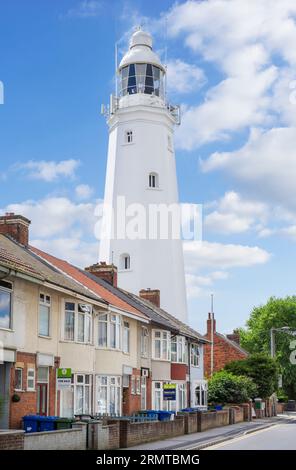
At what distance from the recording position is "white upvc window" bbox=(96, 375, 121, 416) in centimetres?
3366

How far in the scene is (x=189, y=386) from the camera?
48.2m

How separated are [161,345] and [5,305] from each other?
1844 centimetres

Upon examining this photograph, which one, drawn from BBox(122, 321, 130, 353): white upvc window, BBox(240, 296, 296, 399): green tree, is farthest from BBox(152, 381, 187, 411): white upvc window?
BBox(240, 296, 296, 399): green tree

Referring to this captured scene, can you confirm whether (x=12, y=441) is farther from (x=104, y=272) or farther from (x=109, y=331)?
(x=104, y=272)

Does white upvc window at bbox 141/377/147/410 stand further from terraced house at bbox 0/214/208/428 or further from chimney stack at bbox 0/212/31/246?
chimney stack at bbox 0/212/31/246

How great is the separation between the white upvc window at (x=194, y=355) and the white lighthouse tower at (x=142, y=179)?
15.5 feet

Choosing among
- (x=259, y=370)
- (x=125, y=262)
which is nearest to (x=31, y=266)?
(x=125, y=262)

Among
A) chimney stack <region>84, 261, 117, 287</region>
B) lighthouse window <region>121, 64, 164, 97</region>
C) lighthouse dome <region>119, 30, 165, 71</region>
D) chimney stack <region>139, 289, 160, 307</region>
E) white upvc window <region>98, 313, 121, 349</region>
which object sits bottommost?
white upvc window <region>98, 313, 121, 349</region>

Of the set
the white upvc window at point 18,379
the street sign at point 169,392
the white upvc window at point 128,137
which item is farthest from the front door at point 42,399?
the white upvc window at point 128,137

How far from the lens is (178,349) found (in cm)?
4562

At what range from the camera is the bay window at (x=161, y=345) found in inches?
1688

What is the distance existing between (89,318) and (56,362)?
3371mm

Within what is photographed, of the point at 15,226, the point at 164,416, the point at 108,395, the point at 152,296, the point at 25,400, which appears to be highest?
the point at 15,226

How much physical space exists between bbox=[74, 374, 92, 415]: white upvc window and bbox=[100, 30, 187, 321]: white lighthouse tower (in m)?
23.1
